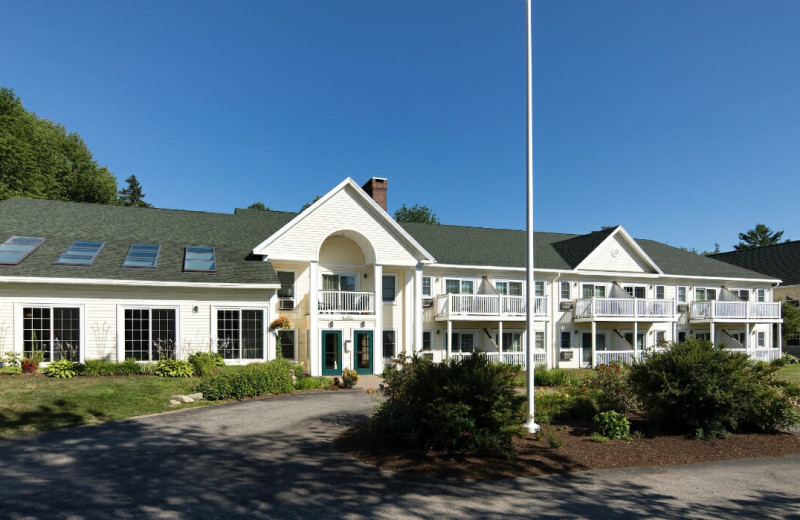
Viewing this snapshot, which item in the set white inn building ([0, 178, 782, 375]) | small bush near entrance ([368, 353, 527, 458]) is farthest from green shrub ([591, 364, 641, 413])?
small bush near entrance ([368, 353, 527, 458])

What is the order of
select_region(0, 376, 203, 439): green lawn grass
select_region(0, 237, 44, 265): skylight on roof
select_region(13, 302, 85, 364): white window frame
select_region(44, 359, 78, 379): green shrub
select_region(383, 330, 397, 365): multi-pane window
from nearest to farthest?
1. select_region(0, 376, 203, 439): green lawn grass
2. select_region(44, 359, 78, 379): green shrub
3. select_region(13, 302, 85, 364): white window frame
4. select_region(0, 237, 44, 265): skylight on roof
5. select_region(383, 330, 397, 365): multi-pane window

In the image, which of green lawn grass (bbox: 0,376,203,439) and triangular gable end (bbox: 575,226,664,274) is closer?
green lawn grass (bbox: 0,376,203,439)

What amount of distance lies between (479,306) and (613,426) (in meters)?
15.3

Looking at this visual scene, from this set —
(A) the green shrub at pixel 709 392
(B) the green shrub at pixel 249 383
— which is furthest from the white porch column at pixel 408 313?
(A) the green shrub at pixel 709 392

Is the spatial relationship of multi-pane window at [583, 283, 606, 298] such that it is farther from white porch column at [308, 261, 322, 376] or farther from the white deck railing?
white porch column at [308, 261, 322, 376]

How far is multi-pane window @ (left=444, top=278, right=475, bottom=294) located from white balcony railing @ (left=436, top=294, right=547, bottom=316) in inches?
43.8

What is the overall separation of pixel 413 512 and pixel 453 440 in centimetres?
257

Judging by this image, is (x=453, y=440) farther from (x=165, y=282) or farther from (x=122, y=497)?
(x=165, y=282)

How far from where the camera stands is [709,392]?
11.4m

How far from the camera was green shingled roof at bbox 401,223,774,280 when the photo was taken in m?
29.0

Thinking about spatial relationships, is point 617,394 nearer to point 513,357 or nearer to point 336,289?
point 513,357

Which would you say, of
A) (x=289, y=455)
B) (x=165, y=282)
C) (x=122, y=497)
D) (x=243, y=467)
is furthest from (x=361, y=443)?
(x=165, y=282)

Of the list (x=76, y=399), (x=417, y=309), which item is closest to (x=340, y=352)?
(x=417, y=309)

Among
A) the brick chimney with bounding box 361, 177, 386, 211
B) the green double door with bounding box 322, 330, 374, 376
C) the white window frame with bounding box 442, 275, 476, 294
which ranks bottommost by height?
the green double door with bounding box 322, 330, 374, 376
